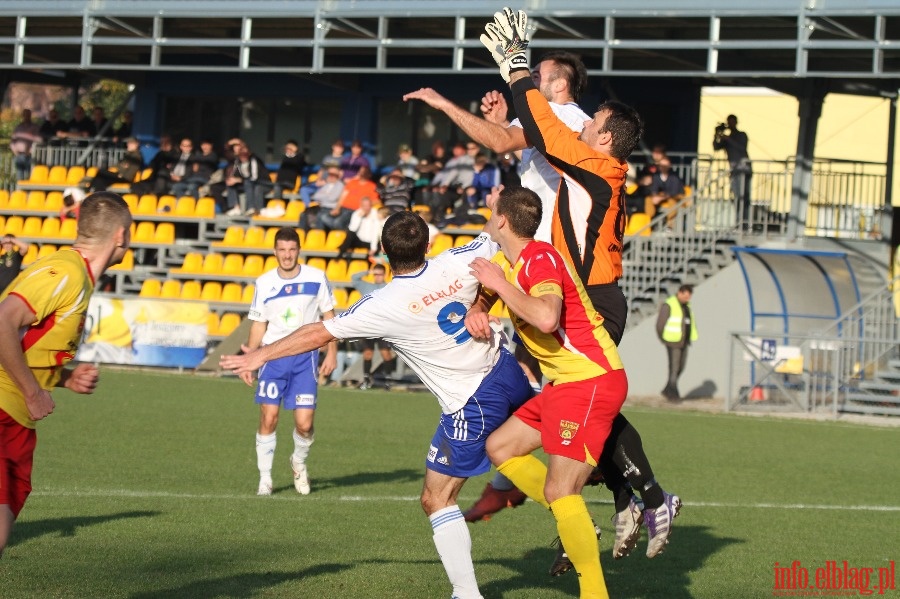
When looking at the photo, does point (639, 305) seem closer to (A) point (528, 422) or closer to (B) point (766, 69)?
(B) point (766, 69)

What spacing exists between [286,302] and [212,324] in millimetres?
12671

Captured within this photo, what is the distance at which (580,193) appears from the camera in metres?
6.72

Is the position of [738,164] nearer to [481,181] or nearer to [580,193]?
[481,181]

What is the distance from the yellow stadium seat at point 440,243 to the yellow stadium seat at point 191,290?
5200mm

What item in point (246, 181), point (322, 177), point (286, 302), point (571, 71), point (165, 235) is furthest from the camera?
point (246, 181)

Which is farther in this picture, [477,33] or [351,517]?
[477,33]

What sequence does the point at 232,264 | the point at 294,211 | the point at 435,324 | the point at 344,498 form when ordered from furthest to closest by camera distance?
the point at 294,211 → the point at 232,264 → the point at 344,498 → the point at 435,324

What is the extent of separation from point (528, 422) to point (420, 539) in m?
2.20

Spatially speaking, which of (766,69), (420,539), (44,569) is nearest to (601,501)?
(420,539)

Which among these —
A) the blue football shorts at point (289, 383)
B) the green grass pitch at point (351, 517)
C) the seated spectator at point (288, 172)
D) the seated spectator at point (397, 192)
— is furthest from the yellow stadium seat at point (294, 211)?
the blue football shorts at point (289, 383)

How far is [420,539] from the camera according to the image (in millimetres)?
8641

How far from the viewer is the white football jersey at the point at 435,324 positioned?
6406 millimetres

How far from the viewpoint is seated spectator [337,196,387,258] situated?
82.9 feet

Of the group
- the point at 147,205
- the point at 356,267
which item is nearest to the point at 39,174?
the point at 147,205
